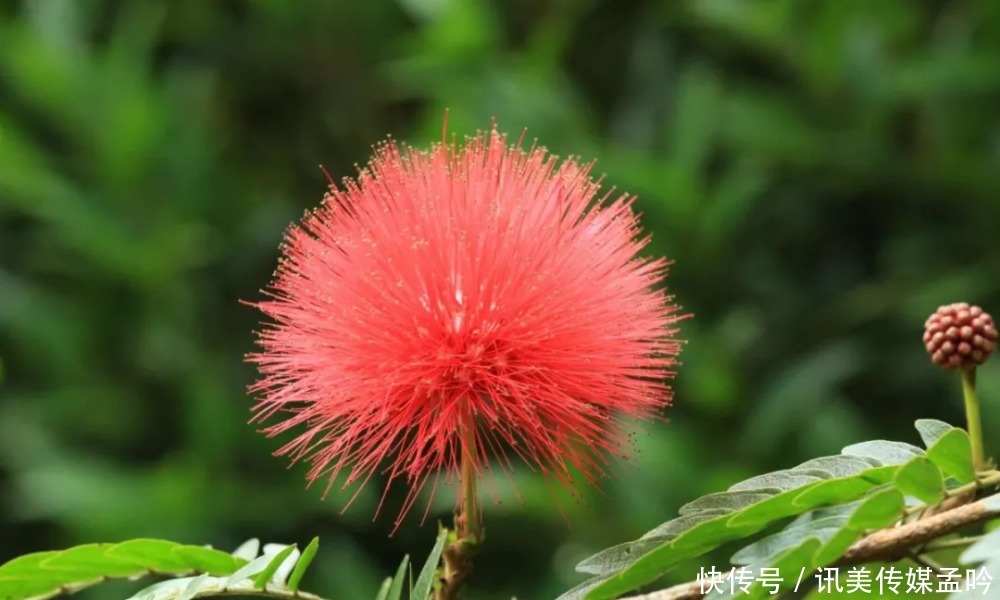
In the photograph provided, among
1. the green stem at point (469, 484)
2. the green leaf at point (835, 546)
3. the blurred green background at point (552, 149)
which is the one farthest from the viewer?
the blurred green background at point (552, 149)

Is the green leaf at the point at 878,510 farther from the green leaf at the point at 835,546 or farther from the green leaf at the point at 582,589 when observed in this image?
the green leaf at the point at 582,589

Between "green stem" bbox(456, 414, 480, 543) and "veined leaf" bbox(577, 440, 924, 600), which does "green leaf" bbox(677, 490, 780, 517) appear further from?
"green stem" bbox(456, 414, 480, 543)

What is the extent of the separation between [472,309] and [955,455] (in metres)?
0.28

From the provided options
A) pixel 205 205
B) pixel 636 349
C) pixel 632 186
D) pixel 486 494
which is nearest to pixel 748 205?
pixel 632 186

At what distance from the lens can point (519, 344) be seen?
2.04ft

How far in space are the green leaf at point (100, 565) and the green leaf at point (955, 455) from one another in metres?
0.42

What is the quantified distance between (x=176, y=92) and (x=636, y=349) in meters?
1.73

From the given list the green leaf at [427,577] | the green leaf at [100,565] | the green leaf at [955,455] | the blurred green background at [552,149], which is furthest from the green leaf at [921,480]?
the blurred green background at [552,149]

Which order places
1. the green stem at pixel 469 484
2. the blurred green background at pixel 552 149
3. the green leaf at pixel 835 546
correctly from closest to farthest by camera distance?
1. the green leaf at pixel 835 546
2. the green stem at pixel 469 484
3. the blurred green background at pixel 552 149

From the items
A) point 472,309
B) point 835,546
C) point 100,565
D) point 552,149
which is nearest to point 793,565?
point 835,546

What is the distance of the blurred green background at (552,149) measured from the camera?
1.80 m

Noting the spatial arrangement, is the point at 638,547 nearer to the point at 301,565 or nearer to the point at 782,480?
the point at 782,480

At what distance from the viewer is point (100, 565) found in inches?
25.4

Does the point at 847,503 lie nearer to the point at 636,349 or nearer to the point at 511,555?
the point at 636,349
